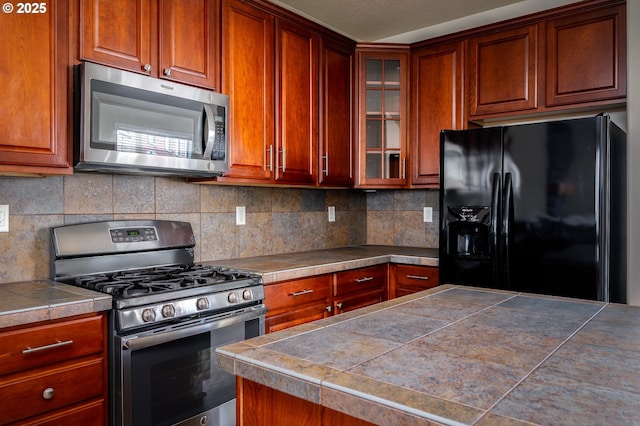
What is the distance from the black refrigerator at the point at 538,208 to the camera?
2.40 m

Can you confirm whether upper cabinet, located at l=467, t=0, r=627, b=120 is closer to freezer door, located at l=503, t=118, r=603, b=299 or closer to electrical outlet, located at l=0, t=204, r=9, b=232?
freezer door, located at l=503, t=118, r=603, b=299

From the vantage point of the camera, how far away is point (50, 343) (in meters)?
1.60

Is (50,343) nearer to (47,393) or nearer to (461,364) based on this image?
(47,393)

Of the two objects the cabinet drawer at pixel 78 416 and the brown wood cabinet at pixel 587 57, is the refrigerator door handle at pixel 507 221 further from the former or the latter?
the cabinet drawer at pixel 78 416

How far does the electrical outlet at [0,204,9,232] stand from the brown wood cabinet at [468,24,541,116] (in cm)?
272

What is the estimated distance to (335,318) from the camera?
134 centimetres

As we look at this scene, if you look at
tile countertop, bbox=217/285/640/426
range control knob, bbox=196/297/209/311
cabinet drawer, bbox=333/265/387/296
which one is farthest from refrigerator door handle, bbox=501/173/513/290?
range control knob, bbox=196/297/209/311

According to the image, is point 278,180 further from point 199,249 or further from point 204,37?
point 204,37

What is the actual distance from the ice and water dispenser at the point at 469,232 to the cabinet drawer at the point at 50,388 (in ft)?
6.68

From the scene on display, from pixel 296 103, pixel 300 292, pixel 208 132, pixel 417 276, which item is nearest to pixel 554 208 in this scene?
pixel 417 276

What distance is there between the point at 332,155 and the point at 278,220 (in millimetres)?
Answer: 579

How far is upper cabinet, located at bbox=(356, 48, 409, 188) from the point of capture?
3.40 m

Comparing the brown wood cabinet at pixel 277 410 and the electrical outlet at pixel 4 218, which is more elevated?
the electrical outlet at pixel 4 218

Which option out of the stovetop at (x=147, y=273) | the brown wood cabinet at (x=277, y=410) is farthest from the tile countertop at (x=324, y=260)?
the brown wood cabinet at (x=277, y=410)
